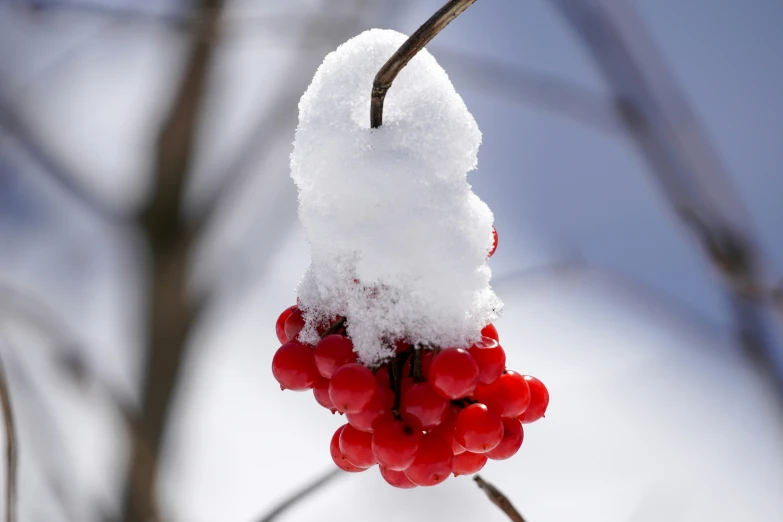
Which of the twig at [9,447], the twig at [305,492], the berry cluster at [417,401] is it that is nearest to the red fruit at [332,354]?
the berry cluster at [417,401]

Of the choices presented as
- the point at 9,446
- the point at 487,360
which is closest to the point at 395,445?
the point at 487,360

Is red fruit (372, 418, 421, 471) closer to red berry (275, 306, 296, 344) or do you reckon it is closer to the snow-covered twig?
red berry (275, 306, 296, 344)

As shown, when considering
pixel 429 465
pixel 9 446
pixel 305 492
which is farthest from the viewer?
pixel 305 492

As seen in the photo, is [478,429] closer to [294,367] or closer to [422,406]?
[422,406]

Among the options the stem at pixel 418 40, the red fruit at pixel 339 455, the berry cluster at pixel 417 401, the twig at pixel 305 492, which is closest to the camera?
the stem at pixel 418 40

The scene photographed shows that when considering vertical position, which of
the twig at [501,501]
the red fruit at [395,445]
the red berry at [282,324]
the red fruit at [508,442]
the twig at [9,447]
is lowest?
the twig at [501,501]

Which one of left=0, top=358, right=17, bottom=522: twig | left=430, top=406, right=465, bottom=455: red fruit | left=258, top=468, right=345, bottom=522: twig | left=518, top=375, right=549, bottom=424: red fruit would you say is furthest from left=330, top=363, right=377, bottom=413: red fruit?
left=0, top=358, right=17, bottom=522: twig

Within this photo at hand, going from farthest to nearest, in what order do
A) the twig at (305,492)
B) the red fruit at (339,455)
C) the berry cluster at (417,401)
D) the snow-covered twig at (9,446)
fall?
the twig at (305,492) < the snow-covered twig at (9,446) < the red fruit at (339,455) < the berry cluster at (417,401)

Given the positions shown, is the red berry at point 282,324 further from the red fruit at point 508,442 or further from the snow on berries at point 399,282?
the red fruit at point 508,442
